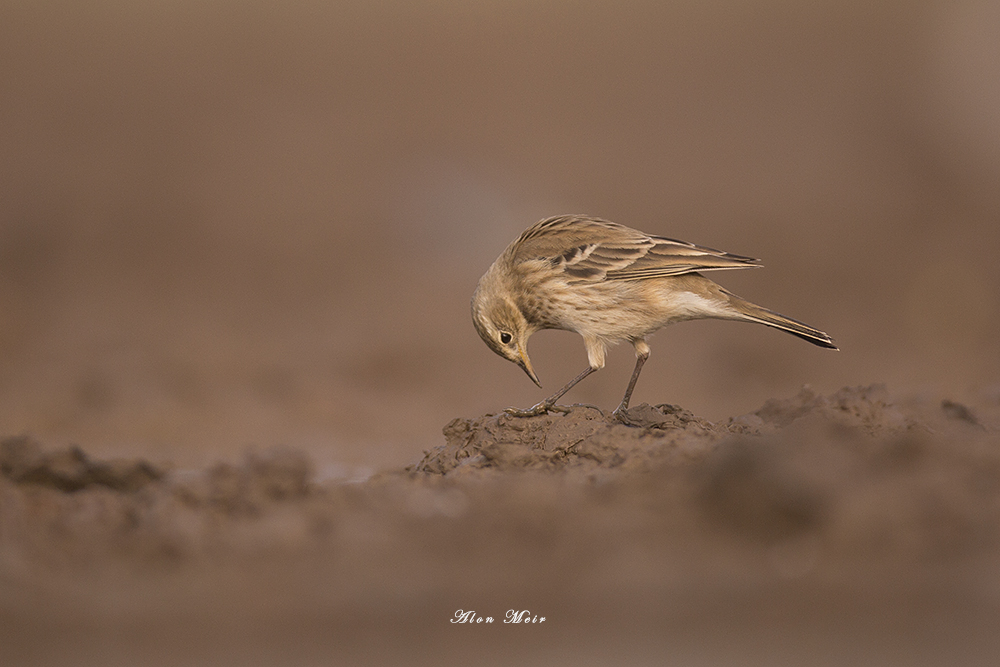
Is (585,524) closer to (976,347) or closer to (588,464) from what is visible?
(588,464)

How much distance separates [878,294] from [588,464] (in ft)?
41.2

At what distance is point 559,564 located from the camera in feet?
11.4

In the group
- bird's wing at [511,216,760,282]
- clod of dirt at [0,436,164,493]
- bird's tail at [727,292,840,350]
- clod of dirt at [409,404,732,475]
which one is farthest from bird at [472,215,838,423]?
clod of dirt at [0,436,164,493]

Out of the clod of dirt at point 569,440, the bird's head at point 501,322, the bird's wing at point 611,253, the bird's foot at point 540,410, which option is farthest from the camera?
the bird's head at point 501,322

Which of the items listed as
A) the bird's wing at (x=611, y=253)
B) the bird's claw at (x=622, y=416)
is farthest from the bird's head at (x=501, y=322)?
the bird's claw at (x=622, y=416)

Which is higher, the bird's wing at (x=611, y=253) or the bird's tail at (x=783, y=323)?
the bird's wing at (x=611, y=253)

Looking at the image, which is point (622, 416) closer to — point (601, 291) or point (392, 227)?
point (601, 291)

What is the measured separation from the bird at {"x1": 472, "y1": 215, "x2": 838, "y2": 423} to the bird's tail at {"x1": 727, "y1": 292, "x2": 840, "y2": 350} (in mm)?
145

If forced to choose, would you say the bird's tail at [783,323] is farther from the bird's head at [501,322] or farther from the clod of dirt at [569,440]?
the bird's head at [501,322]

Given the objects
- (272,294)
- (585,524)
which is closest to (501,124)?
(272,294)

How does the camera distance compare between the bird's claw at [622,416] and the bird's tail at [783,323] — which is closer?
the bird's claw at [622,416]
